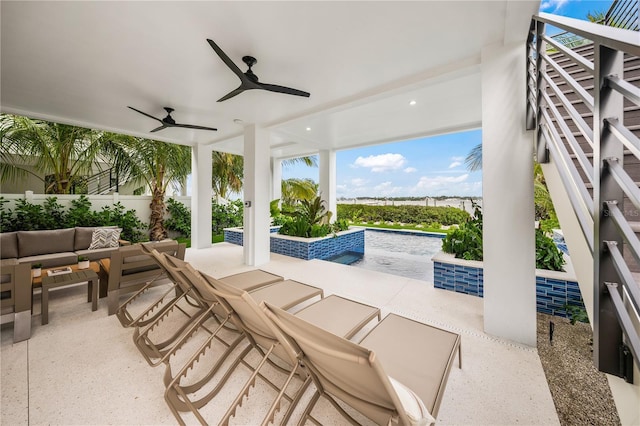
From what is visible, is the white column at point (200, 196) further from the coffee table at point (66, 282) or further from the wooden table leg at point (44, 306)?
the wooden table leg at point (44, 306)

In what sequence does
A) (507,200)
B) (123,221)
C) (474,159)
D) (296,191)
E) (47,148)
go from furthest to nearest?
→ 1. (474,159)
2. (296,191)
3. (123,221)
4. (47,148)
5. (507,200)

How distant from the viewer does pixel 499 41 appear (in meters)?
2.53

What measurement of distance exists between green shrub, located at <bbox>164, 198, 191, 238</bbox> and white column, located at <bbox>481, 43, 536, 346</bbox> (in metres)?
8.48

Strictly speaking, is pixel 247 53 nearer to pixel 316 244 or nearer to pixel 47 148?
pixel 316 244

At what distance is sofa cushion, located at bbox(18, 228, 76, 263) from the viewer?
170 inches

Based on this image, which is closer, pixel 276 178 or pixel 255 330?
pixel 255 330

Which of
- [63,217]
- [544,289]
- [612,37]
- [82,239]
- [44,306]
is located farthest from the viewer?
[63,217]

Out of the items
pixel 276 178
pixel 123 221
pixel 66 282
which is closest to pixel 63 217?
pixel 123 221

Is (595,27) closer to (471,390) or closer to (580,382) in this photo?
(471,390)

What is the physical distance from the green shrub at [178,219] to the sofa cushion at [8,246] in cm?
358

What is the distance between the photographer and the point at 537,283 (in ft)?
10.0

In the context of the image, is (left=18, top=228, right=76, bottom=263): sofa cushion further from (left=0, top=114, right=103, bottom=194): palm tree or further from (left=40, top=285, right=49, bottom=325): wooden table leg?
(left=40, top=285, right=49, bottom=325): wooden table leg

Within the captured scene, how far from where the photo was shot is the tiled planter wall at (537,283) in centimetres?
288

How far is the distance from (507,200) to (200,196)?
7.26 meters
